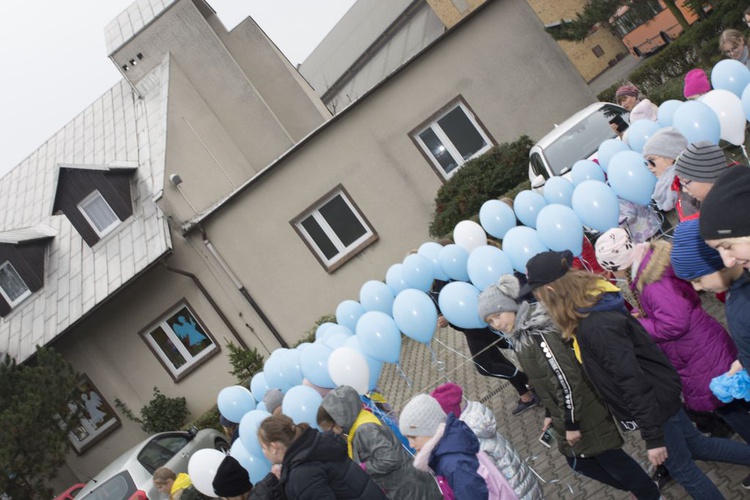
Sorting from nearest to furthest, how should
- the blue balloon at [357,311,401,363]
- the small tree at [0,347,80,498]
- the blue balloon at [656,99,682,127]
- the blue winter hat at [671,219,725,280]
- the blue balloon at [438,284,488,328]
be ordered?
1. the blue winter hat at [671,219,725,280]
2. the blue balloon at [438,284,488,328]
3. the blue balloon at [357,311,401,363]
4. the blue balloon at [656,99,682,127]
5. the small tree at [0,347,80,498]

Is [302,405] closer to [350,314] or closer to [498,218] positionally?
[350,314]

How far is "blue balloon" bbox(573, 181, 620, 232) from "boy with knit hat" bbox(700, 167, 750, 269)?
364 centimetres

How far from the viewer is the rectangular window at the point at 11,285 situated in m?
19.3

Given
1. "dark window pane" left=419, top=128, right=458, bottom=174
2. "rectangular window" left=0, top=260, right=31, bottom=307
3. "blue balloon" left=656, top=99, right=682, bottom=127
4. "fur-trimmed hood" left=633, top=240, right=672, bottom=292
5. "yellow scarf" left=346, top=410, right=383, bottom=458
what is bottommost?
"fur-trimmed hood" left=633, top=240, right=672, bottom=292

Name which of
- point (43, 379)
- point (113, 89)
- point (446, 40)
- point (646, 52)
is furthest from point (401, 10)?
point (43, 379)

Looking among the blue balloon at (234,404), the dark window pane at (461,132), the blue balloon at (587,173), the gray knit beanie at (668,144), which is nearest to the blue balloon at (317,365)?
the blue balloon at (234,404)

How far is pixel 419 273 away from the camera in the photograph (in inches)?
316

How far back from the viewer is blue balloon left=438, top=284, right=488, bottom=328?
273 inches

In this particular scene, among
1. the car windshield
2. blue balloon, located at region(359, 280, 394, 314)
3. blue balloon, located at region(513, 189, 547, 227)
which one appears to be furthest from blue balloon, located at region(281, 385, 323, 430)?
the car windshield

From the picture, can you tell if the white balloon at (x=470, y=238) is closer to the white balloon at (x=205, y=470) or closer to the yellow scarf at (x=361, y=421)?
the yellow scarf at (x=361, y=421)

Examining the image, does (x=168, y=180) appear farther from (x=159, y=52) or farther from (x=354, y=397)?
(x=354, y=397)

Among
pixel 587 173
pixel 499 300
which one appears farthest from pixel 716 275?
pixel 587 173

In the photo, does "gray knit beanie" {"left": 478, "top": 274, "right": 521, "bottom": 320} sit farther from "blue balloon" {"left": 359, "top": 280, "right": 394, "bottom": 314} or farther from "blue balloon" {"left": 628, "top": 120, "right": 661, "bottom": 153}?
"blue balloon" {"left": 359, "top": 280, "right": 394, "bottom": 314}

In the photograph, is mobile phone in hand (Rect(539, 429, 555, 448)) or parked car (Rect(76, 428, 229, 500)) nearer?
mobile phone in hand (Rect(539, 429, 555, 448))
